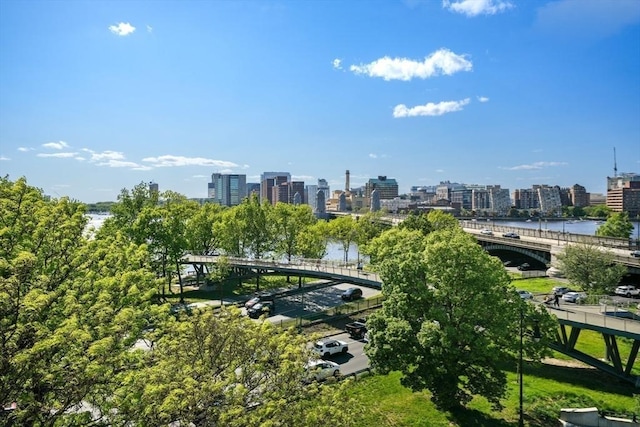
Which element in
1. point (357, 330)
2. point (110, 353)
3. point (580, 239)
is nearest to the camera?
point (110, 353)

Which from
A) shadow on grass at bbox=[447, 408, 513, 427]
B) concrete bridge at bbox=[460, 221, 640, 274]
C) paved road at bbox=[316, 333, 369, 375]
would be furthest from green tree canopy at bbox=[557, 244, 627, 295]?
shadow on grass at bbox=[447, 408, 513, 427]

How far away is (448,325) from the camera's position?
1912 cm

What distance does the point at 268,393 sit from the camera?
12.2m

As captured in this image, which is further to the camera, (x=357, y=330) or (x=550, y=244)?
(x=550, y=244)

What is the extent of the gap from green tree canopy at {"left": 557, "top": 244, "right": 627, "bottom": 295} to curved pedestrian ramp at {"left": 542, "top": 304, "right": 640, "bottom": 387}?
14.5 m

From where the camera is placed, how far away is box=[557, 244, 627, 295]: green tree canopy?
1539 inches

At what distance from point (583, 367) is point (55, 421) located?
2874 cm

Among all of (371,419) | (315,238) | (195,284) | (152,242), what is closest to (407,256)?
(371,419)

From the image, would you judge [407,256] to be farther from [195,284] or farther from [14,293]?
[195,284]

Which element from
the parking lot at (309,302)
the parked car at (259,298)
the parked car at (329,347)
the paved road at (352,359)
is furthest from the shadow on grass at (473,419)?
the parked car at (259,298)

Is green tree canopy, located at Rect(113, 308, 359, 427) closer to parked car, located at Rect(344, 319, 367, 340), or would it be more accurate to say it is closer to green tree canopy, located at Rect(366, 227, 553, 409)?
green tree canopy, located at Rect(366, 227, 553, 409)

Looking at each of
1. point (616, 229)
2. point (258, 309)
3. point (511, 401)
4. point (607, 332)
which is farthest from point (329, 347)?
point (616, 229)

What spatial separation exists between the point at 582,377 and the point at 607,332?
366 cm

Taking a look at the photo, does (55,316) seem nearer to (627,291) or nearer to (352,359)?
(352,359)
